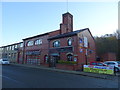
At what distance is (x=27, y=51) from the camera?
99.1 feet

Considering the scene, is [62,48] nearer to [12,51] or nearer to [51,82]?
[51,82]

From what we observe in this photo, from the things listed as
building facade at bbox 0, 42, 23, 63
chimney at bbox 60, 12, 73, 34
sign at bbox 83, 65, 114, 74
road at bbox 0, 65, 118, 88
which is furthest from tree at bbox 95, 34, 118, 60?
road at bbox 0, 65, 118, 88

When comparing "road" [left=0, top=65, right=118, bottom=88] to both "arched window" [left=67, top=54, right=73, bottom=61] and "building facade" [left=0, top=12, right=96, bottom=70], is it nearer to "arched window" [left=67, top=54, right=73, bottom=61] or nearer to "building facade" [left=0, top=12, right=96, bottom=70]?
"building facade" [left=0, top=12, right=96, bottom=70]

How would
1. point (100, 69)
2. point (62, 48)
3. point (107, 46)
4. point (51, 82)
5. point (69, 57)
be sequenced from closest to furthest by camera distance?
point (51, 82) < point (100, 69) < point (69, 57) < point (62, 48) < point (107, 46)

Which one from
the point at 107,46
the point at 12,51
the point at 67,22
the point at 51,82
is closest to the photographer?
the point at 51,82

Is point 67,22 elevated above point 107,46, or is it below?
above

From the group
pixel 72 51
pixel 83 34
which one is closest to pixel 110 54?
pixel 83 34

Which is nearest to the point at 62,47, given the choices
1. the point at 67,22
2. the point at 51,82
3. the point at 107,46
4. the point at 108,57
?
the point at 67,22

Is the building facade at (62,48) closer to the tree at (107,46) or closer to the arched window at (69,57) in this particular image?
the arched window at (69,57)

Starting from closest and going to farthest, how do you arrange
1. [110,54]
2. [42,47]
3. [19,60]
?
[42,47] < [19,60] < [110,54]

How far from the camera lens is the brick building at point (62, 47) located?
19.2 metres

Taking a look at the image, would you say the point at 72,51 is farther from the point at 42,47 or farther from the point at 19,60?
the point at 19,60

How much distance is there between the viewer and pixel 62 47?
21.0 metres

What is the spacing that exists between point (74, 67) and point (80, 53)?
3592 millimetres
